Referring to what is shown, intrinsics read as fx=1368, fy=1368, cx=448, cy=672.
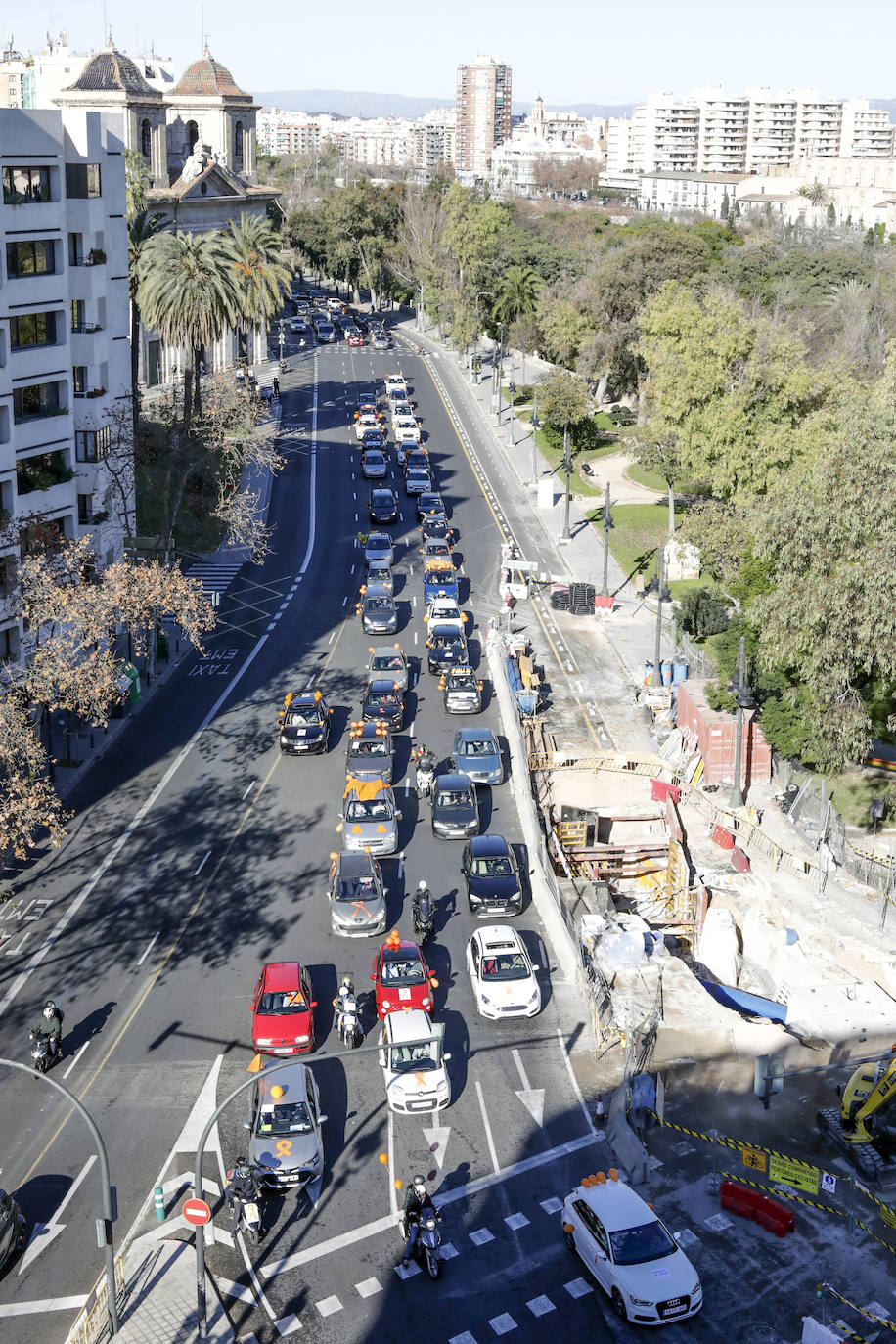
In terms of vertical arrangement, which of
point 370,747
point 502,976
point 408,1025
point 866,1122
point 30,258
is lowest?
point 866,1122

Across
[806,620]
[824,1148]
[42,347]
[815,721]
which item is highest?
[42,347]

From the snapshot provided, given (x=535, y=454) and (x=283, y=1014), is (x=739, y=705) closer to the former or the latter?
(x=283, y=1014)

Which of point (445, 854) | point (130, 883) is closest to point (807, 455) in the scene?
point (445, 854)

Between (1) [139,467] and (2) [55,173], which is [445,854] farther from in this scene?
(1) [139,467]

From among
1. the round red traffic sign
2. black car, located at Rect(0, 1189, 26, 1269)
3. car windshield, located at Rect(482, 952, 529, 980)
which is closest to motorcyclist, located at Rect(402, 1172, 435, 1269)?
the round red traffic sign

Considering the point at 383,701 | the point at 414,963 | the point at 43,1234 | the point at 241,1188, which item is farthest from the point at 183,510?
the point at 241,1188

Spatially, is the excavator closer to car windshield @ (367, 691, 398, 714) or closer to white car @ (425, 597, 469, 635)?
car windshield @ (367, 691, 398, 714)
